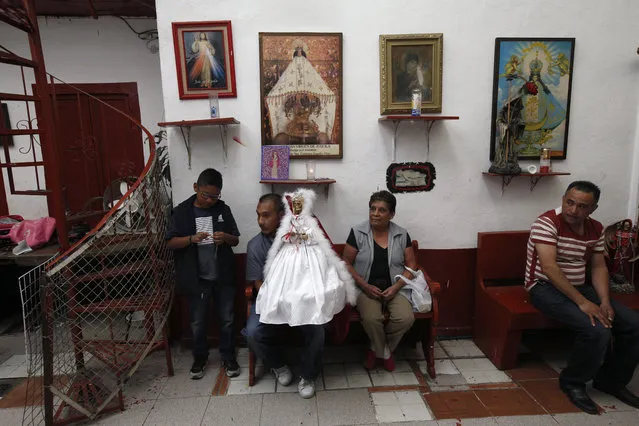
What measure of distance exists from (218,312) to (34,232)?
61.7 inches

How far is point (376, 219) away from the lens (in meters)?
2.73

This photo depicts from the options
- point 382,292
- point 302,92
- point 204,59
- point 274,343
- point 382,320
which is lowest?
point 274,343

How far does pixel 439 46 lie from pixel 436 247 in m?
1.61

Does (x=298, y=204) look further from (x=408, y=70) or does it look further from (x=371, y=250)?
(x=408, y=70)

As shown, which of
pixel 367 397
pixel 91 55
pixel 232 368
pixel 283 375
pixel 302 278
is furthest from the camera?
pixel 91 55

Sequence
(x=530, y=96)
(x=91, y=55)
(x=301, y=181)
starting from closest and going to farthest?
(x=301, y=181), (x=530, y=96), (x=91, y=55)

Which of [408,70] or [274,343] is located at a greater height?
[408,70]

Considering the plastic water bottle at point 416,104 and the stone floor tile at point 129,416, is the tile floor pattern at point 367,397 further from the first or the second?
the plastic water bottle at point 416,104

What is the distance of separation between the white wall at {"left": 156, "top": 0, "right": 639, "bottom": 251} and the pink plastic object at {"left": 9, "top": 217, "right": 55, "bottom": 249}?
3.42 ft

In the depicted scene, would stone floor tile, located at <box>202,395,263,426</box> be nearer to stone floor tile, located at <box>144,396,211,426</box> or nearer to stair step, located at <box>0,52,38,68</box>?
stone floor tile, located at <box>144,396,211,426</box>

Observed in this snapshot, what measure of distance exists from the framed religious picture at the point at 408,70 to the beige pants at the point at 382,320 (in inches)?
57.8

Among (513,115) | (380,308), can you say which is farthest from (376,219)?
(513,115)

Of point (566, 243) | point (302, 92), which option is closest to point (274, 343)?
point (302, 92)

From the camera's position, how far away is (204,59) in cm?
285
